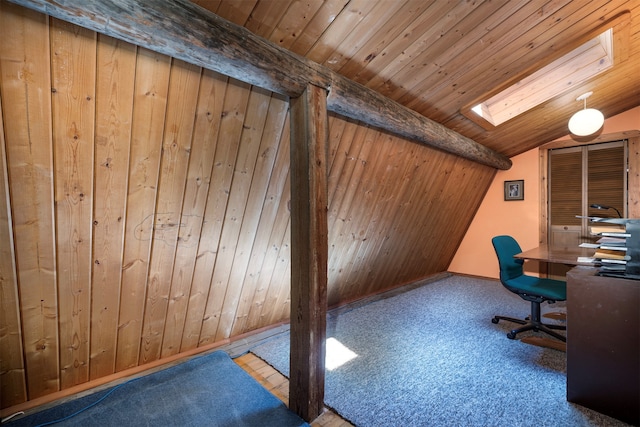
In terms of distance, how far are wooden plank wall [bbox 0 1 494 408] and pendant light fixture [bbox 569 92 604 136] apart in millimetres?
2137

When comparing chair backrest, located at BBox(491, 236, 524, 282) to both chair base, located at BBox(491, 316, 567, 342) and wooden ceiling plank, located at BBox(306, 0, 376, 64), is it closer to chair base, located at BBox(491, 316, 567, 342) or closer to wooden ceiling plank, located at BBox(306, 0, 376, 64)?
chair base, located at BBox(491, 316, 567, 342)

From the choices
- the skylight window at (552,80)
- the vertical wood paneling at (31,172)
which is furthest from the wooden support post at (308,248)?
the skylight window at (552,80)

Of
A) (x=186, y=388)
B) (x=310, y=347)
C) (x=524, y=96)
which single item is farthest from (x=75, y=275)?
(x=524, y=96)

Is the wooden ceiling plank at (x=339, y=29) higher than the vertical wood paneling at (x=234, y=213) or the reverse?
higher

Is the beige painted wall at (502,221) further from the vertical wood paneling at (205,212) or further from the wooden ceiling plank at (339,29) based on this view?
the vertical wood paneling at (205,212)

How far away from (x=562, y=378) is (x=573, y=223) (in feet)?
9.46

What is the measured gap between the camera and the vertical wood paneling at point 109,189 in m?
1.29

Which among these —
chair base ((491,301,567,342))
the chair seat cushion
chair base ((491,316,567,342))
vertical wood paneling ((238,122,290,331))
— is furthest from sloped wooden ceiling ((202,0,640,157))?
chair base ((491,316,567,342))

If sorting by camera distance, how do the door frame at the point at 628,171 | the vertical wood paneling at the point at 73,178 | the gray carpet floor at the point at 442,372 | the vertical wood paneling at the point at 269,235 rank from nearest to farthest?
the vertical wood paneling at the point at 73,178 < the gray carpet floor at the point at 442,372 < the vertical wood paneling at the point at 269,235 < the door frame at the point at 628,171

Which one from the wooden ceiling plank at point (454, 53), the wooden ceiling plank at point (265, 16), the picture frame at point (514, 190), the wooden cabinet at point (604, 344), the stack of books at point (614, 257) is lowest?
the wooden cabinet at point (604, 344)

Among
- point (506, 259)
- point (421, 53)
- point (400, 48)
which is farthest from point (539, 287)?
point (400, 48)

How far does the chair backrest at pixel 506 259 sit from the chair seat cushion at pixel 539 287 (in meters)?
0.06

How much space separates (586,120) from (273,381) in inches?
162

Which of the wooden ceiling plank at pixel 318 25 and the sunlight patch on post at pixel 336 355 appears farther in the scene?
the sunlight patch on post at pixel 336 355
